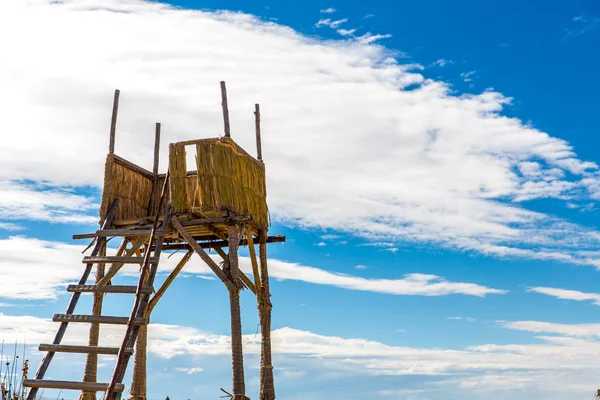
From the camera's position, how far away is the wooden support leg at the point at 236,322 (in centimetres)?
1476

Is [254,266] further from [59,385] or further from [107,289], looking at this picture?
[59,385]

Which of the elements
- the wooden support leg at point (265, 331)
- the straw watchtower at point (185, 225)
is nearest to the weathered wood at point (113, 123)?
the straw watchtower at point (185, 225)

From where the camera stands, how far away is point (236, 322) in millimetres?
15180

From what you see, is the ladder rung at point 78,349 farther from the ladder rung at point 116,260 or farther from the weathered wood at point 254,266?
the weathered wood at point 254,266

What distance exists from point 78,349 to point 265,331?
5.85 metres

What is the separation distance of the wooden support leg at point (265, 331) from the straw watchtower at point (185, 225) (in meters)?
0.02

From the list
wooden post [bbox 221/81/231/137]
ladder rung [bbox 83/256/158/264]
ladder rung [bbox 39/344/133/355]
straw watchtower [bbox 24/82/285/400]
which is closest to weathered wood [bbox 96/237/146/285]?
straw watchtower [bbox 24/82/285/400]

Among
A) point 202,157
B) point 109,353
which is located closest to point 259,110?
point 202,157

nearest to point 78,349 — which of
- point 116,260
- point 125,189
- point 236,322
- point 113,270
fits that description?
point 116,260

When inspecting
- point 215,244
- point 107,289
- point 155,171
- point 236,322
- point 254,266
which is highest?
point 155,171

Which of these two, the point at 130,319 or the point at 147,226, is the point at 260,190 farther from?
the point at 130,319

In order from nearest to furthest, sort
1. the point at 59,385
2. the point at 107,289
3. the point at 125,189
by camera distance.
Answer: the point at 59,385
the point at 107,289
the point at 125,189

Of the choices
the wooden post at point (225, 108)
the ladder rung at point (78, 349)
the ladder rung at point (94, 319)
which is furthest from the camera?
the wooden post at point (225, 108)

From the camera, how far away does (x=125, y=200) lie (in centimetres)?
1709
